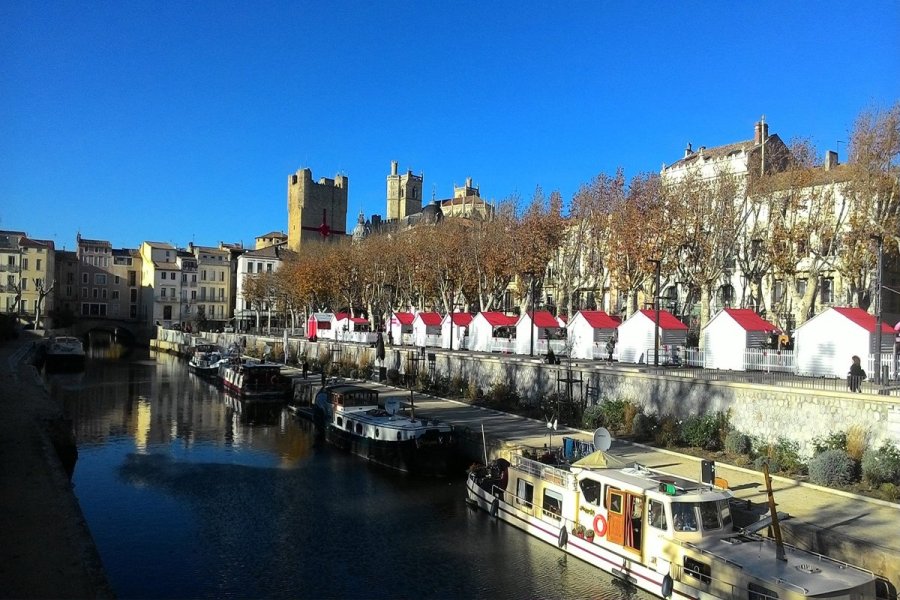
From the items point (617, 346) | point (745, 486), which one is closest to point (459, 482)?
point (745, 486)

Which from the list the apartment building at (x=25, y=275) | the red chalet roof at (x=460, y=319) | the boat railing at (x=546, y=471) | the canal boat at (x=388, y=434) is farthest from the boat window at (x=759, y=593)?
the apartment building at (x=25, y=275)

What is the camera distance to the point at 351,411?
94.5ft

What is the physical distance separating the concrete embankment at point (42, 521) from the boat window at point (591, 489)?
10446mm

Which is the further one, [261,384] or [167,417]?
[261,384]

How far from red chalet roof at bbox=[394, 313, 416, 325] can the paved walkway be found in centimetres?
3461

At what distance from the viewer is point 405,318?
194 ft

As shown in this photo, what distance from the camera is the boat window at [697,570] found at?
12797 mm

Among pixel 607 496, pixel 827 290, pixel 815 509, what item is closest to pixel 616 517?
pixel 607 496

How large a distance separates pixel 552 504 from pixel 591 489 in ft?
6.00

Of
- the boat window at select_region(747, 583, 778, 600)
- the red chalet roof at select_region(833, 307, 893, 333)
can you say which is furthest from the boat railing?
the red chalet roof at select_region(833, 307, 893, 333)

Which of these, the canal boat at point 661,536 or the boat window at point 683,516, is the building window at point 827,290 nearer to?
the canal boat at point 661,536

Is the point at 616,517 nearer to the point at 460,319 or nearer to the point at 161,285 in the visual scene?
the point at 460,319

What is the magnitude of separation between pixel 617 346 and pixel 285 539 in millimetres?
25144

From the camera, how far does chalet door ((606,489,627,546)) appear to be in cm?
1488
